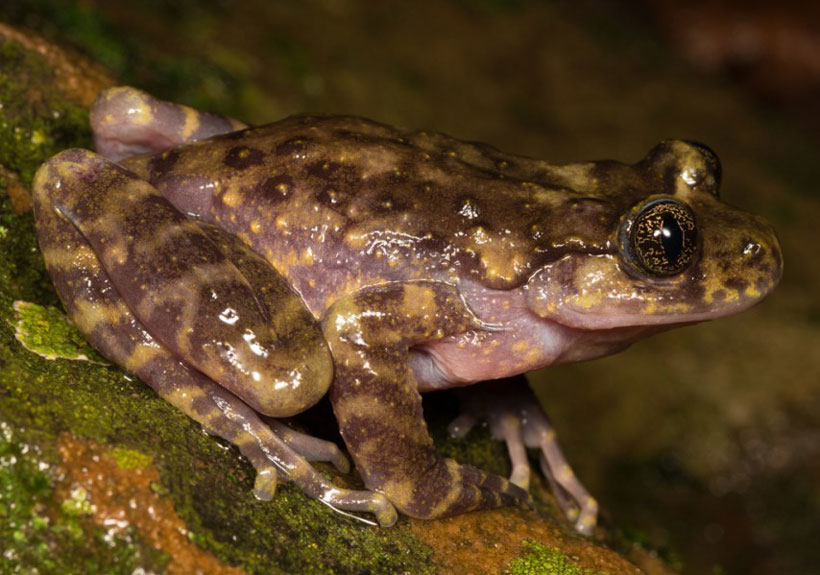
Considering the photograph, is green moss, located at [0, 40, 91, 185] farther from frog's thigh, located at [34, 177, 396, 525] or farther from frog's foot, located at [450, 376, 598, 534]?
frog's foot, located at [450, 376, 598, 534]

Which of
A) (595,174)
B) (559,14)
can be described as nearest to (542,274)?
(595,174)

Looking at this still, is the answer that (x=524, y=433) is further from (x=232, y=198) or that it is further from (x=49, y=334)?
(x=49, y=334)

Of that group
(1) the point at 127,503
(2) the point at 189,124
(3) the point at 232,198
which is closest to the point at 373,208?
(3) the point at 232,198

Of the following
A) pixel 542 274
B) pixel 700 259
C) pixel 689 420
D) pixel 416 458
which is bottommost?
pixel 689 420

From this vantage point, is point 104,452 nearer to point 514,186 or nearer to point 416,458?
point 416,458

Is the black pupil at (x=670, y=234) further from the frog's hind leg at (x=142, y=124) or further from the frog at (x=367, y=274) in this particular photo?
the frog's hind leg at (x=142, y=124)

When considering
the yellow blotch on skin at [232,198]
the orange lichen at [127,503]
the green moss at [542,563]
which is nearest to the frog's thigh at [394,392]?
the green moss at [542,563]
